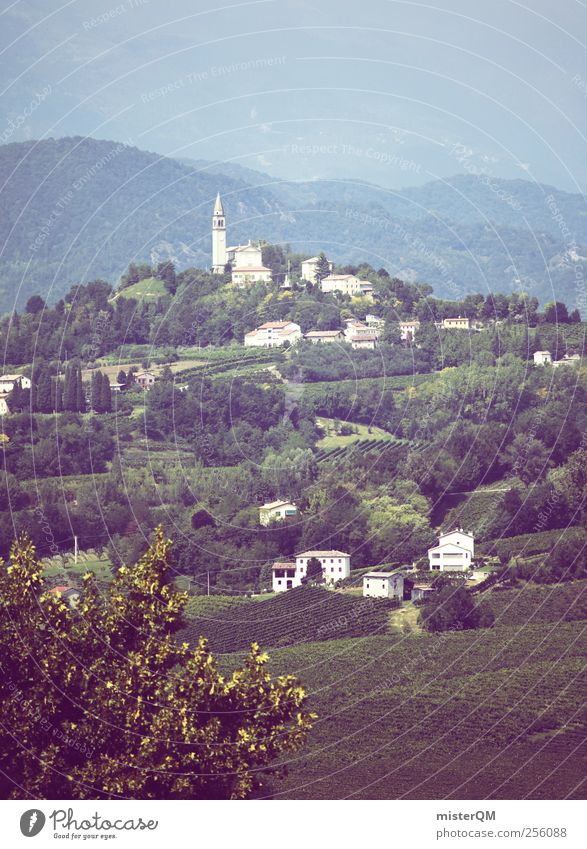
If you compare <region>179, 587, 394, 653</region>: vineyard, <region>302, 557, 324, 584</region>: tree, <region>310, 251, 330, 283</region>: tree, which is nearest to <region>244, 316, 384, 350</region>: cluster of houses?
<region>310, 251, 330, 283</region>: tree

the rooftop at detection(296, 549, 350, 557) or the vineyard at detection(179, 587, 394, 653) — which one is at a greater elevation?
the rooftop at detection(296, 549, 350, 557)

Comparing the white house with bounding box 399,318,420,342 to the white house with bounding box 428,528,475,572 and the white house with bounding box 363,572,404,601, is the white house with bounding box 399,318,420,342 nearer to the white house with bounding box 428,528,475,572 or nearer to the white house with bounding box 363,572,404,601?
the white house with bounding box 428,528,475,572

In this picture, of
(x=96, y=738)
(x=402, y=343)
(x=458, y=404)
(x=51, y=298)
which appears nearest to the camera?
(x=96, y=738)

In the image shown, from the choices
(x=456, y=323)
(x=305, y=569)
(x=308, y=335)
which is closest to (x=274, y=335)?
(x=308, y=335)

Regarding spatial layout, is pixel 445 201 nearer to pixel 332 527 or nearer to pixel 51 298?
pixel 51 298

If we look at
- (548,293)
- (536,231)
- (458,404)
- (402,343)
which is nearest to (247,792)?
(458,404)

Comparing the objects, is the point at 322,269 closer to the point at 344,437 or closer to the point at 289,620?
the point at 344,437

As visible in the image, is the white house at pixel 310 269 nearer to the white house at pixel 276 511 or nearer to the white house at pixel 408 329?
the white house at pixel 408 329
